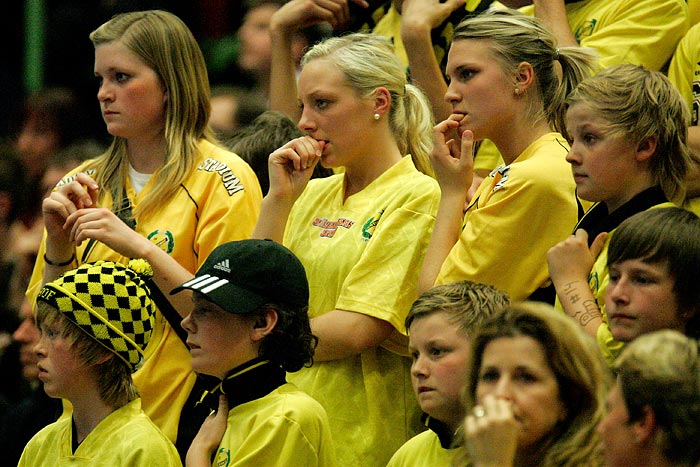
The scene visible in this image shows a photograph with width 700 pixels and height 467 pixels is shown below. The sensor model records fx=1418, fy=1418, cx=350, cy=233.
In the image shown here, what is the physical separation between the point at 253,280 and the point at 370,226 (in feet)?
2.47

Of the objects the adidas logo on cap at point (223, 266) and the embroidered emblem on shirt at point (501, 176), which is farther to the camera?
the embroidered emblem on shirt at point (501, 176)

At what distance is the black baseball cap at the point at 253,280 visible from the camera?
15.6ft

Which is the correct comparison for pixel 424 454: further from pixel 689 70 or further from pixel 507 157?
pixel 689 70

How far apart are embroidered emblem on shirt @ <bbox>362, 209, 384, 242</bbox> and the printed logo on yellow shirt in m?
1.07

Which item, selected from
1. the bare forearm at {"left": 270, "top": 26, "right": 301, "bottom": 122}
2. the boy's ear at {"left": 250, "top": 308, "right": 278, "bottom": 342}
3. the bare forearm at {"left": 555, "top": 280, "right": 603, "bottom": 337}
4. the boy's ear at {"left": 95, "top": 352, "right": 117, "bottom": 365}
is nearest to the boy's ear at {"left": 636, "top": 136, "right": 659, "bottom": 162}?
the bare forearm at {"left": 555, "top": 280, "right": 603, "bottom": 337}

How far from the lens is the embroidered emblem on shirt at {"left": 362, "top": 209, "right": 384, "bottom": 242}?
5383 mm

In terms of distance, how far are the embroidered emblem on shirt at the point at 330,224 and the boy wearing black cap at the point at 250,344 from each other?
Answer: 0.64 metres

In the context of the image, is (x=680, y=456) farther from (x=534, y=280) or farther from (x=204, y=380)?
(x=204, y=380)

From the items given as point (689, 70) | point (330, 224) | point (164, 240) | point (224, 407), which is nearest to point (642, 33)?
point (689, 70)

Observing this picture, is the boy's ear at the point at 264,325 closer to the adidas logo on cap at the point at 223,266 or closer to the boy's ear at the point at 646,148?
the adidas logo on cap at the point at 223,266

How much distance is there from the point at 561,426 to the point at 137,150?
110 inches

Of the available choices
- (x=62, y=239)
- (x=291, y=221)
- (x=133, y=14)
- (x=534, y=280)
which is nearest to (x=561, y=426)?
(x=534, y=280)

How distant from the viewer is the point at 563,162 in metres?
5.08

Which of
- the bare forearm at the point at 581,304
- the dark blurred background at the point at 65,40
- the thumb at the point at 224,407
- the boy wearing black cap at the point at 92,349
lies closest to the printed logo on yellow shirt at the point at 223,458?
the thumb at the point at 224,407
